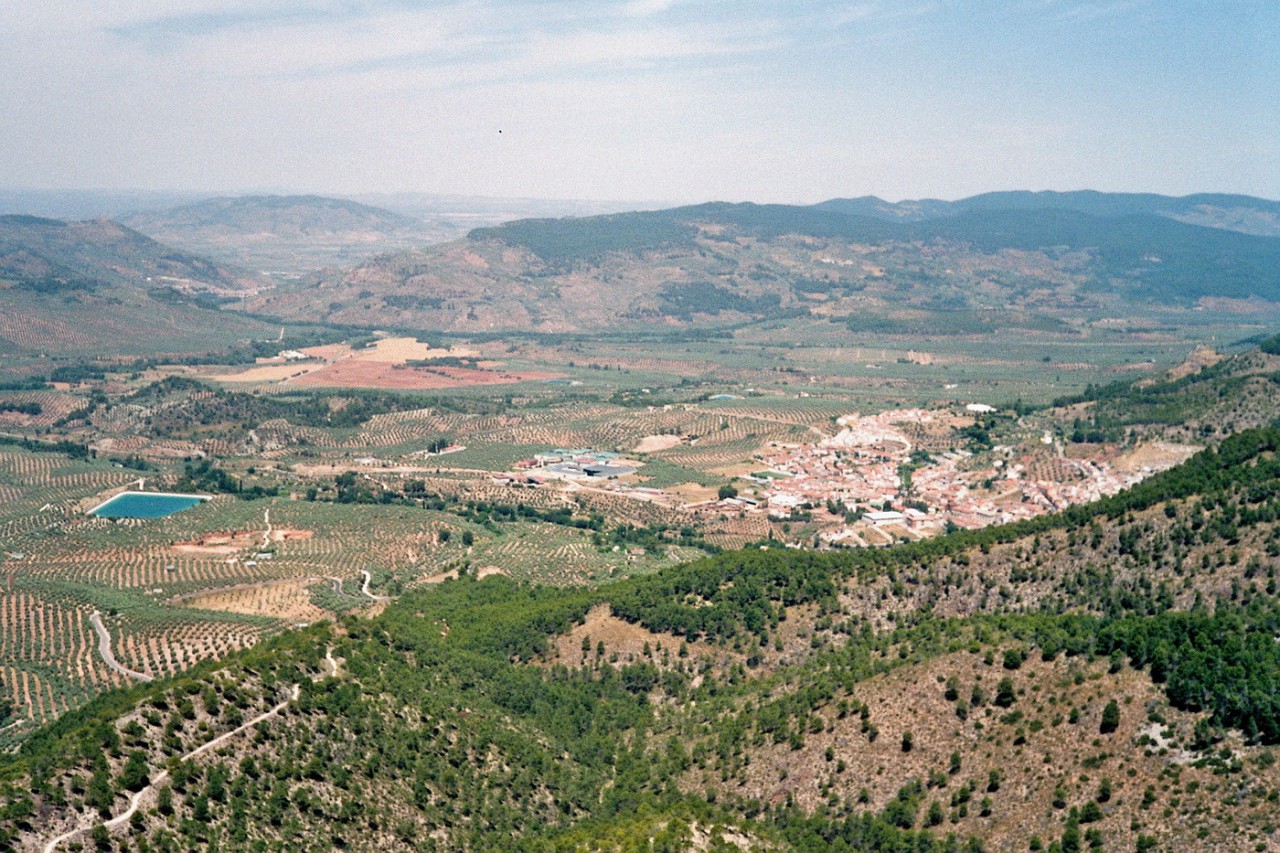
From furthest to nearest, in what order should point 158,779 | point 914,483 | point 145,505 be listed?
point 914,483, point 145,505, point 158,779

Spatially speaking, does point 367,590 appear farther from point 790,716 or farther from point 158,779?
point 158,779

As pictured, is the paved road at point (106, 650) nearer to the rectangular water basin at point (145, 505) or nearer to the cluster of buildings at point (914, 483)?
the rectangular water basin at point (145, 505)

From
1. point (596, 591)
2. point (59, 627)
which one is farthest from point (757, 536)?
point (59, 627)

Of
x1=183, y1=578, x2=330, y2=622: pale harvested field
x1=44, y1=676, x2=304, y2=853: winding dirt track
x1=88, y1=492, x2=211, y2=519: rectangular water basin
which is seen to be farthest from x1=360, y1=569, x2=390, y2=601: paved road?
x1=44, y1=676, x2=304, y2=853: winding dirt track

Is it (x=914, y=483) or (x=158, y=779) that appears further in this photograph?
(x=914, y=483)

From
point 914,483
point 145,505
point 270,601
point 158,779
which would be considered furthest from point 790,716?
point 145,505

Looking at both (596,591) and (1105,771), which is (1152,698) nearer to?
(1105,771)

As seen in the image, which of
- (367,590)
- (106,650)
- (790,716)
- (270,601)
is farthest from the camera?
(367,590)

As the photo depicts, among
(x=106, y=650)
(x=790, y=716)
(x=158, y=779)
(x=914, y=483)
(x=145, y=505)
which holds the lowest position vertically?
(x=145, y=505)
